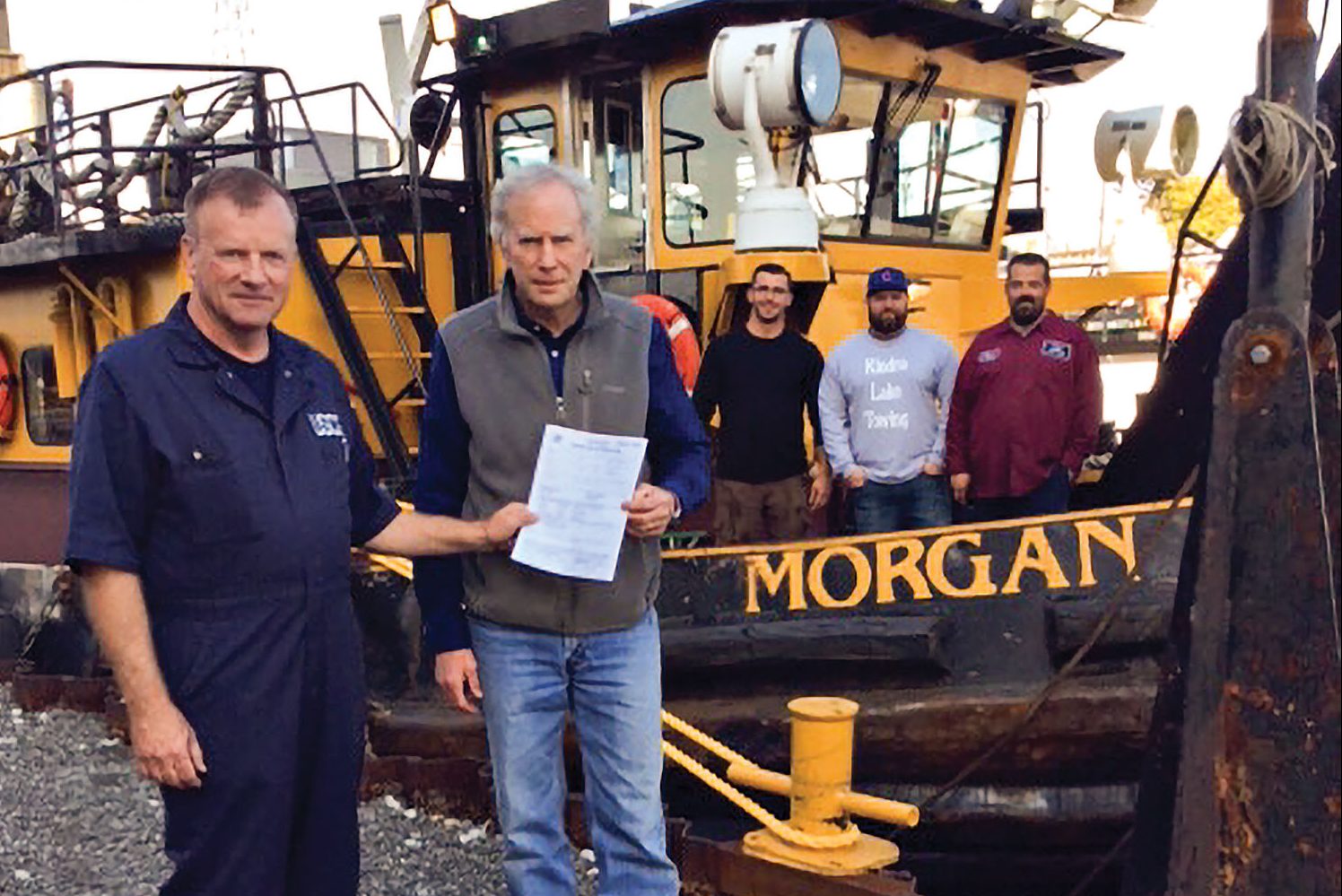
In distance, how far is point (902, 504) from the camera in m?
4.45

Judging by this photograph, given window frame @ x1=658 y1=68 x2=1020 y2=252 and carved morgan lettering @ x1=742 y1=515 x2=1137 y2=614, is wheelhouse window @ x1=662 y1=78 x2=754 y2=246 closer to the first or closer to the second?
window frame @ x1=658 y1=68 x2=1020 y2=252

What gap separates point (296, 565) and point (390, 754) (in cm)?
209

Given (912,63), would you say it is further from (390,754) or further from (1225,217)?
(1225,217)

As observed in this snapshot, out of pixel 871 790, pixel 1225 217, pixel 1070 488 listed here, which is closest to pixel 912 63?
pixel 1070 488

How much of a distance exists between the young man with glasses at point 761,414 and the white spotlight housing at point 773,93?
0.17 metres

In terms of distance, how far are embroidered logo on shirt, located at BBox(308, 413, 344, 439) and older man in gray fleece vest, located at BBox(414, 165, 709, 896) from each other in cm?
21

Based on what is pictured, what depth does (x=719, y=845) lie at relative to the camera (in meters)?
3.39

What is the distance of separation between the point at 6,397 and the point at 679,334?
435cm

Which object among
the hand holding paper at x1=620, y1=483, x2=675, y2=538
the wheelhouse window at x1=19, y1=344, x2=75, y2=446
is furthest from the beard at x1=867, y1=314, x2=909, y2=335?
the wheelhouse window at x1=19, y1=344, x2=75, y2=446

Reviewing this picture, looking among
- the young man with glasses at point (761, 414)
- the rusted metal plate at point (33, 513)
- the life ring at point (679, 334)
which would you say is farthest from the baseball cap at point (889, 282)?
the rusted metal plate at point (33, 513)

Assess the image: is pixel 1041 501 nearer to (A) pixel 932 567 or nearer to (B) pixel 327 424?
(A) pixel 932 567

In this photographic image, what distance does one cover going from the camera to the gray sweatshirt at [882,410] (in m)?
4.43

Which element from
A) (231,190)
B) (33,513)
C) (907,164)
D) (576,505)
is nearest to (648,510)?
(576,505)

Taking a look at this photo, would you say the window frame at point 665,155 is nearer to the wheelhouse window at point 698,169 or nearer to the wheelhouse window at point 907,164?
the wheelhouse window at point 698,169
